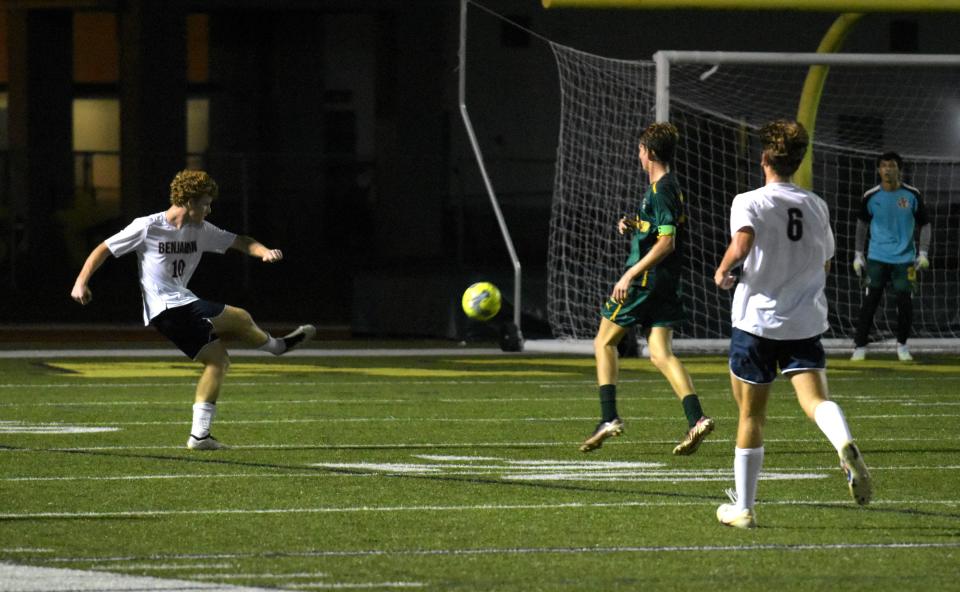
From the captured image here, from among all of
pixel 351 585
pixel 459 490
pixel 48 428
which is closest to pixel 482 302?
pixel 48 428

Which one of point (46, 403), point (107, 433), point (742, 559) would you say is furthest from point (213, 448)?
point (742, 559)

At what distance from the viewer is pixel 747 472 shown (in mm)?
8273

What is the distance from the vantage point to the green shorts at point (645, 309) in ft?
38.1

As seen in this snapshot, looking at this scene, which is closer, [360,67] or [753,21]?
[753,21]

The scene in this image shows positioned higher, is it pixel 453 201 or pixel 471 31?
pixel 471 31

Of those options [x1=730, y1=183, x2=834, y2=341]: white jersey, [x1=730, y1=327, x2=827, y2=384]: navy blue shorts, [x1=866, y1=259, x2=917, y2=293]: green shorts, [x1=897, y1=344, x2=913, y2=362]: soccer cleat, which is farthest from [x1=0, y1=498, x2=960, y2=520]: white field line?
[x1=897, y1=344, x2=913, y2=362]: soccer cleat

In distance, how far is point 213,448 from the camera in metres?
11.7

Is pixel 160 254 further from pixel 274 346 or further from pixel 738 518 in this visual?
pixel 738 518

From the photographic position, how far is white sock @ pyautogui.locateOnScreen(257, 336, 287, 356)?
1265cm

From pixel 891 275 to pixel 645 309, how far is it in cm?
862

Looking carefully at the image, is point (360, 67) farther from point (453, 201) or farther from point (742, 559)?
point (742, 559)

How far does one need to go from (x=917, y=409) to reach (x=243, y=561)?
817 centimetres

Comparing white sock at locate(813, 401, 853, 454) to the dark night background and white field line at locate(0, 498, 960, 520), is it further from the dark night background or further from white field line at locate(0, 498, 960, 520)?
the dark night background

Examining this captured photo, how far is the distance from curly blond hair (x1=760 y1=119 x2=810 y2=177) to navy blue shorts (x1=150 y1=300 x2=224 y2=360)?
4303 millimetres
